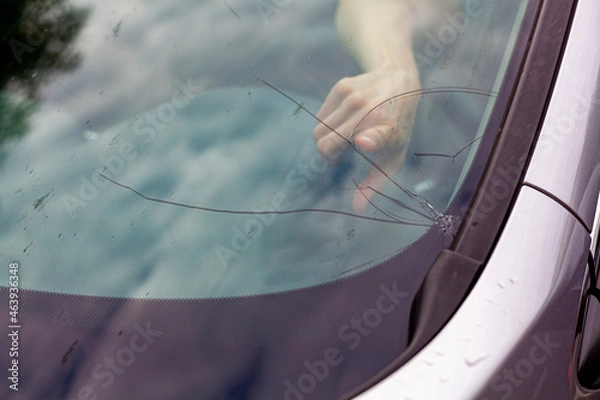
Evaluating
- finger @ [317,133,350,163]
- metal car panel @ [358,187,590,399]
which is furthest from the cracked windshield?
metal car panel @ [358,187,590,399]

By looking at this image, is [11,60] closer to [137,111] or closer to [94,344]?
[137,111]

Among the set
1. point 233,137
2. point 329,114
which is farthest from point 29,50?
point 329,114

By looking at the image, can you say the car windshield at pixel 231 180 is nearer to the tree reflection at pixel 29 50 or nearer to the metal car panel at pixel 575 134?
the tree reflection at pixel 29 50

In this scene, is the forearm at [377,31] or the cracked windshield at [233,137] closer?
the cracked windshield at [233,137]

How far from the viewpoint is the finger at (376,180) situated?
1.46 metres

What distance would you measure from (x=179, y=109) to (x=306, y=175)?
13.0 inches

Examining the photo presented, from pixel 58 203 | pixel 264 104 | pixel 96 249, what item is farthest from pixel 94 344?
pixel 264 104

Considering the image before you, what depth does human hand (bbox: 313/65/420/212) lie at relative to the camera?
4.94 feet

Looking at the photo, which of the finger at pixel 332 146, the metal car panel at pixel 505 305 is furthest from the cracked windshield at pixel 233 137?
the metal car panel at pixel 505 305

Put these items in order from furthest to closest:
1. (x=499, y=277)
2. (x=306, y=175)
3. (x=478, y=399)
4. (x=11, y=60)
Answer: (x=11, y=60) → (x=306, y=175) → (x=499, y=277) → (x=478, y=399)

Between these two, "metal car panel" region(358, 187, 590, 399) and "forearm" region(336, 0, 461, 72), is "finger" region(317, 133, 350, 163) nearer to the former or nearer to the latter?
"forearm" region(336, 0, 461, 72)

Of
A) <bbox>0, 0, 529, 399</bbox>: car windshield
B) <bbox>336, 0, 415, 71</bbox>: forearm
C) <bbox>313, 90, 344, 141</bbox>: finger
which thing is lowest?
<bbox>0, 0, 529, 399</bbox>: car windshield

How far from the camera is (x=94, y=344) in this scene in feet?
4.12

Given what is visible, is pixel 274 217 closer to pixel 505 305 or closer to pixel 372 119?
pixel 372 119
